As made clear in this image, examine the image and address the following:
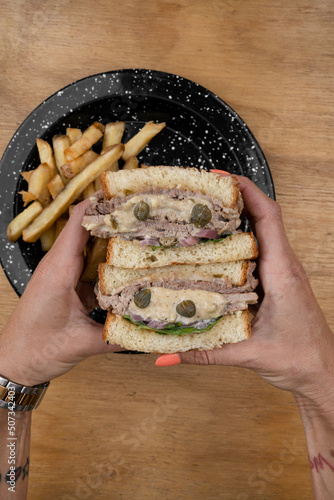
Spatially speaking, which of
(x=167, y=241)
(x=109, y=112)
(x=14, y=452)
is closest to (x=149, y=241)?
(x=167, y=241)

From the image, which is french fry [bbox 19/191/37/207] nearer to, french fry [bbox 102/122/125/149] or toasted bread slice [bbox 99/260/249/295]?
french fry [bbox 102/122/125/149]

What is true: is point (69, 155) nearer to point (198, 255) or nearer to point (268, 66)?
point (198, 255)

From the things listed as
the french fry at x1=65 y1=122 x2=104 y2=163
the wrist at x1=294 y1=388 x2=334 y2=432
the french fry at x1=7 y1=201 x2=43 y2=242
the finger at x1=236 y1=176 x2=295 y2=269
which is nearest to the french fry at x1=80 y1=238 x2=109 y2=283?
the french fry at x1=7 y1=201 x2=43 y2=242

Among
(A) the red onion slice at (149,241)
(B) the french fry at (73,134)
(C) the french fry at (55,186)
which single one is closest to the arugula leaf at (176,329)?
(A) the red onion slice at (149,241)

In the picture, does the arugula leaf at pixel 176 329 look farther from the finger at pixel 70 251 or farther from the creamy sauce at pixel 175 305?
the finger at pixel 70 251

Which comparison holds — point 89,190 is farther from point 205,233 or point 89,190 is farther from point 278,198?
point 278,198

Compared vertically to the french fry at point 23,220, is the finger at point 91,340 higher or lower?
lower

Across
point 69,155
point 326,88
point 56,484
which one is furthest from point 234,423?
point 326,88
